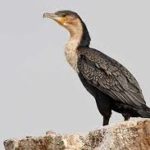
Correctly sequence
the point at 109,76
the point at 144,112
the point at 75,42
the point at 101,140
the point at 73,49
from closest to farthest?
the point at 101,140, the point at 144,112, the point at 109,76, the point at 73,49, the point at 75,42

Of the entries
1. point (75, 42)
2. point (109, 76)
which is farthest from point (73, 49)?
point (109, 76)

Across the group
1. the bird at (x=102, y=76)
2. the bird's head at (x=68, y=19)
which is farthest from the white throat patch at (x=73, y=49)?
the bird's head at (x=68, y=19)

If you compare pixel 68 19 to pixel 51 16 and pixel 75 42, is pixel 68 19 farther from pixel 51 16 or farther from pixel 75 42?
pixel 75 42

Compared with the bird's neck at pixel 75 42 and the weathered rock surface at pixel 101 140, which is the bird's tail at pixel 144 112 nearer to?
the bird's neck at pixel 75 42

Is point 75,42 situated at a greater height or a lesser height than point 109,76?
greater

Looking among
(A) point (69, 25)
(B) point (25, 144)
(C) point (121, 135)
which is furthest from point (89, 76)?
(C) point (121, 135)

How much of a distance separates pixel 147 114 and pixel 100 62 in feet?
4.62

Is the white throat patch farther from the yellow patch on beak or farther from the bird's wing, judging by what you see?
the yellow patch on beak

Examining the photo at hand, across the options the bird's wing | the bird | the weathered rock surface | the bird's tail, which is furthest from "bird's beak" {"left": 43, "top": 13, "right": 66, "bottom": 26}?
the weathered rock surface

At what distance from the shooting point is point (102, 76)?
12.1m

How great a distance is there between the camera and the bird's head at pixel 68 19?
1285 cm

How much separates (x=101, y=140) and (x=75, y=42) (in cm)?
419

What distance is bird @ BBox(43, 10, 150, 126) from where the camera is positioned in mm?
11578

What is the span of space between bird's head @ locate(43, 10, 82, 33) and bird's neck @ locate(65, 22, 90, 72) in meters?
0.02
